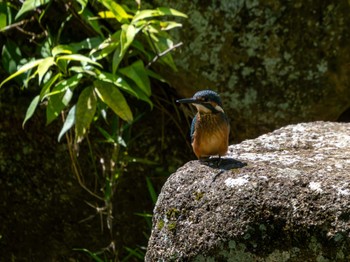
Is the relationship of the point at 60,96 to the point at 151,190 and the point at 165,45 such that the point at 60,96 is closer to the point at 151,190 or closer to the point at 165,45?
the point at 165,45

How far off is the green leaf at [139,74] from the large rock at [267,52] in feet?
1.17

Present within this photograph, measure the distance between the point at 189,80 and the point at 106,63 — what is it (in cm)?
62

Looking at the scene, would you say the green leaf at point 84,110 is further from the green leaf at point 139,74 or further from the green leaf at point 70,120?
the green leaf at point 139,74

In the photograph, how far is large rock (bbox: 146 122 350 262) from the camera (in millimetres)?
3279

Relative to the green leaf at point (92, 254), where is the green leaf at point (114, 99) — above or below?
above

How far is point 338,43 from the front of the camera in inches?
241

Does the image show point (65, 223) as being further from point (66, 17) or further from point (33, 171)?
point (66, 17)

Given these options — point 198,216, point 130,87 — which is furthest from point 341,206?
point 130,87

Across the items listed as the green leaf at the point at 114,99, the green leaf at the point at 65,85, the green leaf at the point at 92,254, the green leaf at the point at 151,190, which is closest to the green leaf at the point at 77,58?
the green leaf at the point at 65,85

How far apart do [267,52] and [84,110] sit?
4.65ft

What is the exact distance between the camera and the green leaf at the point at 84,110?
18.8ft

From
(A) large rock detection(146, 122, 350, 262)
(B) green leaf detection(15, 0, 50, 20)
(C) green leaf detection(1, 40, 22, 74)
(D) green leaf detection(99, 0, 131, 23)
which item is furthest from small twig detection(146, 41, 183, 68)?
(A) large rock detection(146, 122, 350, 262)

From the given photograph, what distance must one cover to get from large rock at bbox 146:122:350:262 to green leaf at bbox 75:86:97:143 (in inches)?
80.2

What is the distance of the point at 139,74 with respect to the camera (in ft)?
19.2
